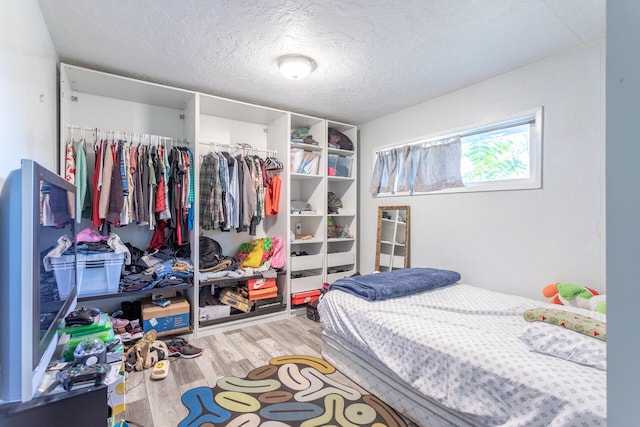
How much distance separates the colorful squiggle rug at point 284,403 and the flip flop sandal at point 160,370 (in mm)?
301

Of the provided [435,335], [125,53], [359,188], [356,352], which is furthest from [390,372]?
[125,53]

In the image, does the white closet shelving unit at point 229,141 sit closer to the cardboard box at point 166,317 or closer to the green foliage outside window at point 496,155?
the cardboard box at point 166,317

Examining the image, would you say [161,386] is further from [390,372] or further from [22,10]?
[22,10]

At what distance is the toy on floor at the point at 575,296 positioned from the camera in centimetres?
184

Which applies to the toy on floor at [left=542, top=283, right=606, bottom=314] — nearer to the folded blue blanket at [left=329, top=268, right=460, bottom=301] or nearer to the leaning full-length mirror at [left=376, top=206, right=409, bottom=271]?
the folded blue blanket at [left=329, top=268, right=460, bottom=301]

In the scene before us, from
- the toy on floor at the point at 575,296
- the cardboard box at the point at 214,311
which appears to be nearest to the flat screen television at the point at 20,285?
the cardboard box at the point at 214,311

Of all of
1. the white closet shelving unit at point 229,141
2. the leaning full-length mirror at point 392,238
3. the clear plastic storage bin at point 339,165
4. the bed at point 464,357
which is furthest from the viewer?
the clear plastic storage bin at point 339,165

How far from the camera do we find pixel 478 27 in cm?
184

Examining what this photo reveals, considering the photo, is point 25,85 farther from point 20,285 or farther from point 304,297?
point 304,297

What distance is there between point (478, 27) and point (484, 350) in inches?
72.4

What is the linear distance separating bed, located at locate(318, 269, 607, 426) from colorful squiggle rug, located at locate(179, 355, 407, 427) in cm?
14

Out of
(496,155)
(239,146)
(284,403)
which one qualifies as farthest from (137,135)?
(496,155)

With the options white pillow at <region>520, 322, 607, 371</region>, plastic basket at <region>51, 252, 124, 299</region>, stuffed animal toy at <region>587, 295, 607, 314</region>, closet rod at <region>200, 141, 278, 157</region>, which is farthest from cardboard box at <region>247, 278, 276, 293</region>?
stuffed animal toy at <region>587, 295, 607, 314</region>

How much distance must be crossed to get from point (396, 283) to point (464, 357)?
89 centimetres
